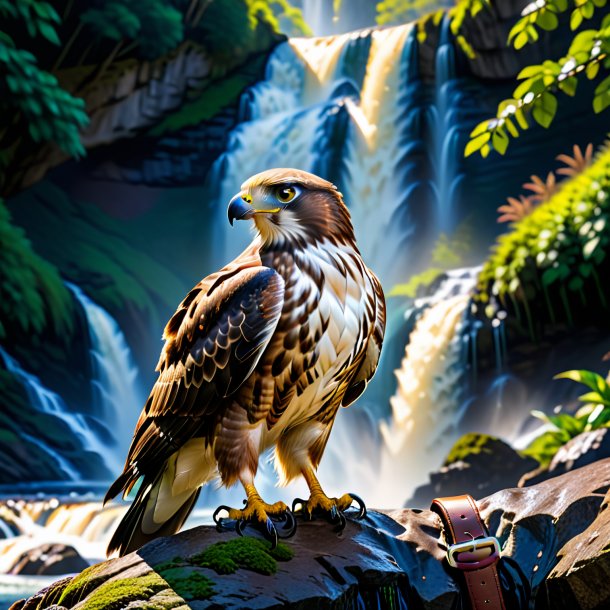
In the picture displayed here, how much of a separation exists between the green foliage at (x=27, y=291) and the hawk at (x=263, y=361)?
440 centimetres

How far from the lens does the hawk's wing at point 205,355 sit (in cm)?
175

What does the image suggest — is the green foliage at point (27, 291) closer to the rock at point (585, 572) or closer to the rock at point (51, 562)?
the rock at point (51, 562)

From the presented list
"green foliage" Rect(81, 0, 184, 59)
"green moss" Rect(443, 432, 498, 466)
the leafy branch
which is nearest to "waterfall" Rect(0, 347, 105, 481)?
the leafy branch

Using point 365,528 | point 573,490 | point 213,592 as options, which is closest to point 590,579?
point 573,490

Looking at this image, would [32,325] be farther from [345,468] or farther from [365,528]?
[365,528]

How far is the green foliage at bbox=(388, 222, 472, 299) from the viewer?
6.32 meters

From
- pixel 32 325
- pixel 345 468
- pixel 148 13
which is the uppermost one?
pixel 148 13

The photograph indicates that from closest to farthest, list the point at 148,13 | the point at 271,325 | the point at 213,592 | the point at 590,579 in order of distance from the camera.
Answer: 1. the point at 213,592
2. the point at 590,579
3. the point at 271,325
4. the point at 148,13

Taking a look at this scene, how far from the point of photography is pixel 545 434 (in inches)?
189

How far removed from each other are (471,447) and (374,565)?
3631mm

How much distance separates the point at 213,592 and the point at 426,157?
5.87 metres

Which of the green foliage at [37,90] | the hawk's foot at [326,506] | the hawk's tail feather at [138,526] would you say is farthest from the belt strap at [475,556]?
the green foliage at [37,90]

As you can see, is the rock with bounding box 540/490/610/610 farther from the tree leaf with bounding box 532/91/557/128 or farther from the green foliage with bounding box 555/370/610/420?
the green foliage with bounding box 555/370/610/420

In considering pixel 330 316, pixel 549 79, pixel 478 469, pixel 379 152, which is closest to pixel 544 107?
pixel 549 79
